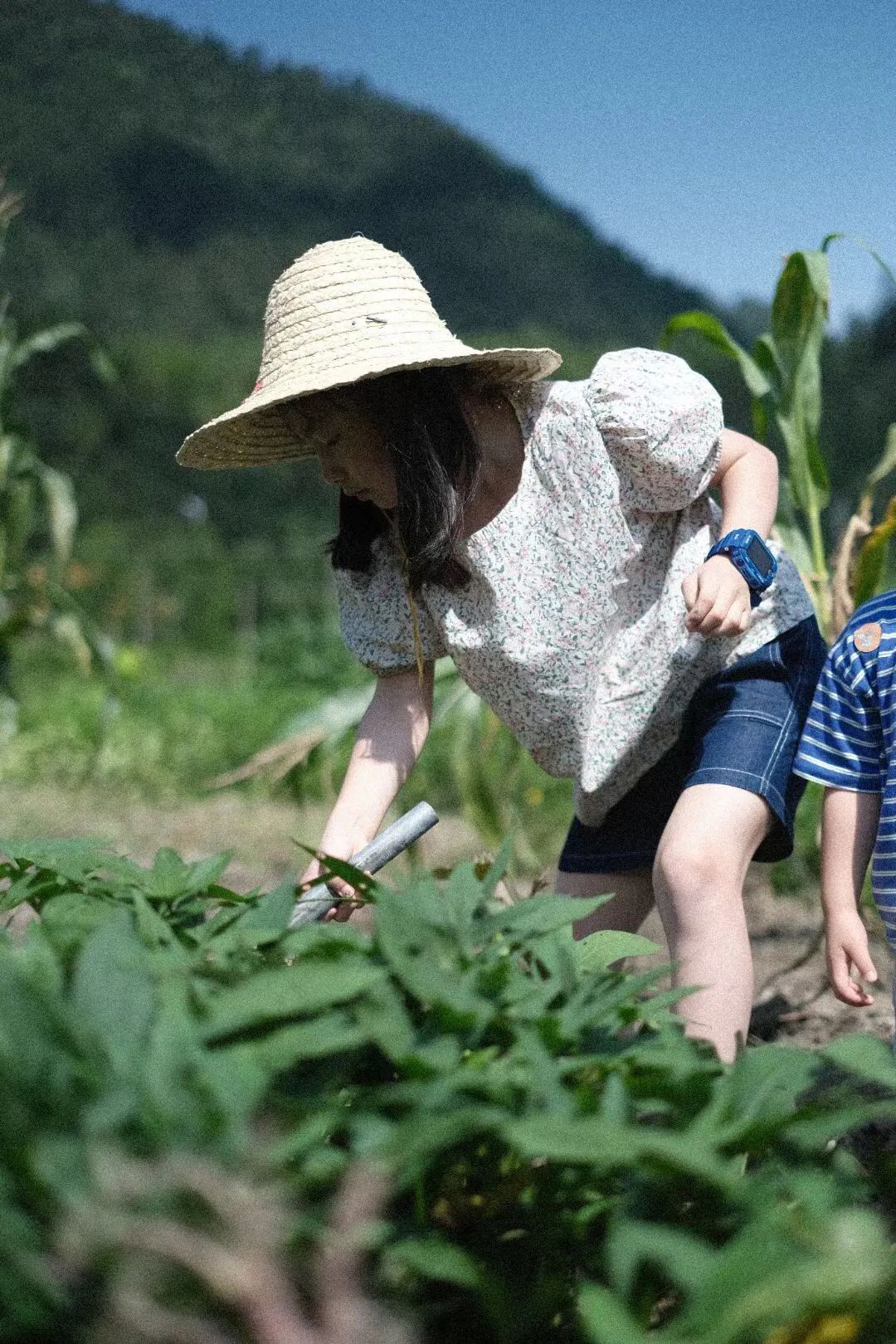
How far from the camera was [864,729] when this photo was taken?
1849mm

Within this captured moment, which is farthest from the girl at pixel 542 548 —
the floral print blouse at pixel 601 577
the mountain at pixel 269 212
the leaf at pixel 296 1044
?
the mountain at pixel 269 212

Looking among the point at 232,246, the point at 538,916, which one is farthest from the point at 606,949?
the point at 232,246

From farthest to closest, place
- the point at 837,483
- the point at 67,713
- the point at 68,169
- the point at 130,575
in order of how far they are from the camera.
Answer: the point at 68,169 < the point at 837,483 < the point at 130,575 < the point at 67,713

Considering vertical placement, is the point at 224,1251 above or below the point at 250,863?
Result: above

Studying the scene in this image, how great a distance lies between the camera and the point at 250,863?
4480 mm

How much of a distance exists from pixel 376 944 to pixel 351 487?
1144 mm

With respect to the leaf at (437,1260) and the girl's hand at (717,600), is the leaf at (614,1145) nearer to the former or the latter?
the leaf at (437,1260)

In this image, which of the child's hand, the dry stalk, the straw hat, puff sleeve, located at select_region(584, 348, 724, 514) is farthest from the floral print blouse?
the dry stalk

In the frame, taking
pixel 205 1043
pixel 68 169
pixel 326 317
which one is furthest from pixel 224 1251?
pixel 68 169

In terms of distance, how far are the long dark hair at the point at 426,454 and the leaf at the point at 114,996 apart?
1155 millimetres

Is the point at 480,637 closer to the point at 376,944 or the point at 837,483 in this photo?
the point at 376,944

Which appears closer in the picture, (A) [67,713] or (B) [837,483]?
(A) [67,713]

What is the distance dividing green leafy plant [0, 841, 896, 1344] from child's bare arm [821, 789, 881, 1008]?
0.80m

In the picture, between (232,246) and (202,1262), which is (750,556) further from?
(232,246)
